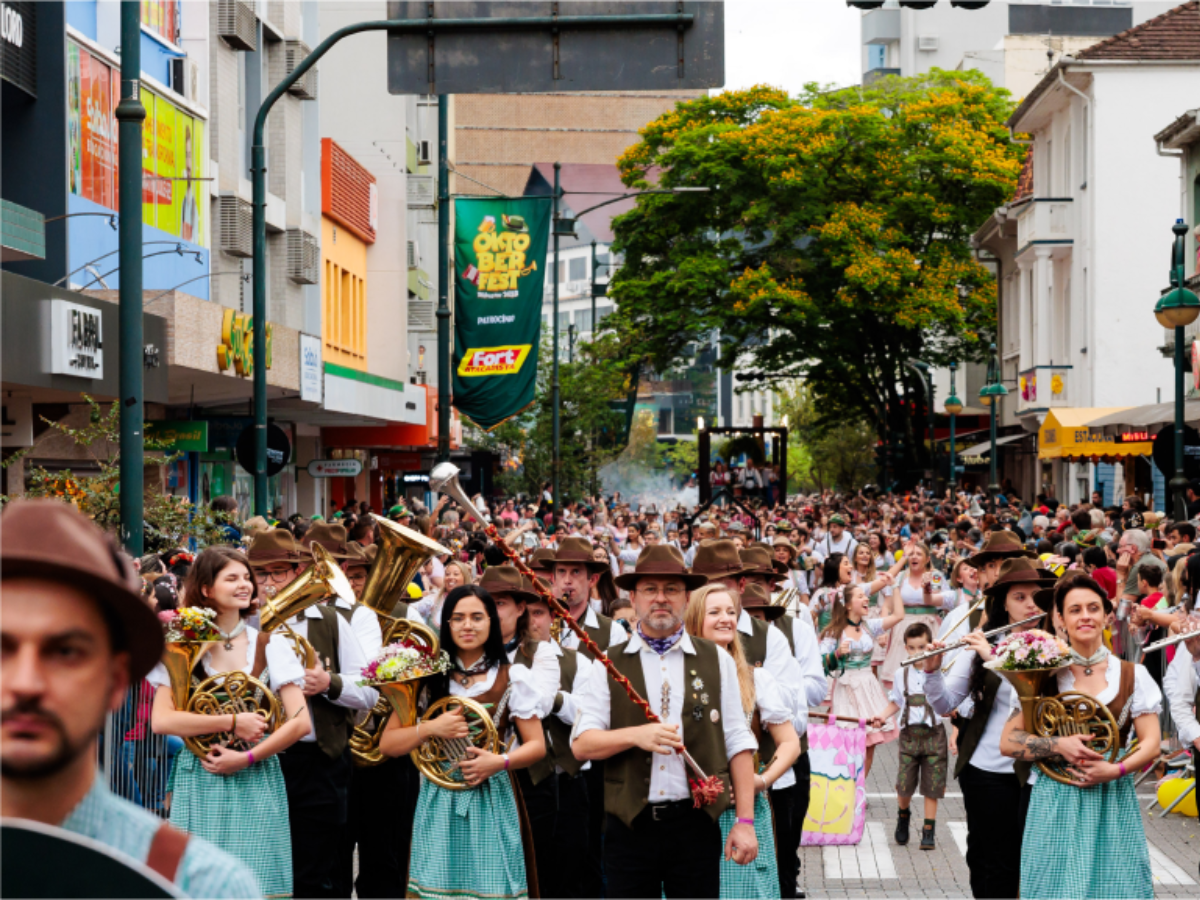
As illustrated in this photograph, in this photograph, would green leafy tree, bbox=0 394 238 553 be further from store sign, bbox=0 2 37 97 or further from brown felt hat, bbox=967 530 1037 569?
store sign, bbox=0 2 37 97

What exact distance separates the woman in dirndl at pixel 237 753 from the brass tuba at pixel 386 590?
0.69m

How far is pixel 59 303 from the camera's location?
15.5 meters

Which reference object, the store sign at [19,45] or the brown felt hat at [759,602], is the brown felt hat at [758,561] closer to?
the brown felt hat at [759,602]

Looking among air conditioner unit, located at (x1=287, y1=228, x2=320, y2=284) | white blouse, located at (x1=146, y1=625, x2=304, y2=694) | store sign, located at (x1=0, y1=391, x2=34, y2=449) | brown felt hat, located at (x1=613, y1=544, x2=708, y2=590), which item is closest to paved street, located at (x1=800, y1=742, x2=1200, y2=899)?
brown felt hat, located at (x1=613, y1=544, x2=708, y2=590)

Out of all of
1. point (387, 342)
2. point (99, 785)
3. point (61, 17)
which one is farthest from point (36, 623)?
point (387, 342)

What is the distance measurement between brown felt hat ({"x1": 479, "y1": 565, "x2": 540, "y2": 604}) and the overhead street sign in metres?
3.90

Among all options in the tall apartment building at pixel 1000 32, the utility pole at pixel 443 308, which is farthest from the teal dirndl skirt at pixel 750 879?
the tall apartment building at pixel 1000 32

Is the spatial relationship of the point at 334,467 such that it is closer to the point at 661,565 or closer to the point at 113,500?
the point at 113,500

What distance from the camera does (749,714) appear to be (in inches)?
258

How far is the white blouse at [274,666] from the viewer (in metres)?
6.84

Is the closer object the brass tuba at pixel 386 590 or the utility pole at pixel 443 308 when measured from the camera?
the brass tuba at pixel 386 590

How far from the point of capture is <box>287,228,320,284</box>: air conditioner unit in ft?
107

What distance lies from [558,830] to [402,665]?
143cm

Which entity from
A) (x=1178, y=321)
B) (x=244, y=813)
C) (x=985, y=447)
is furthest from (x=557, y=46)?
(x=985, y=447)
